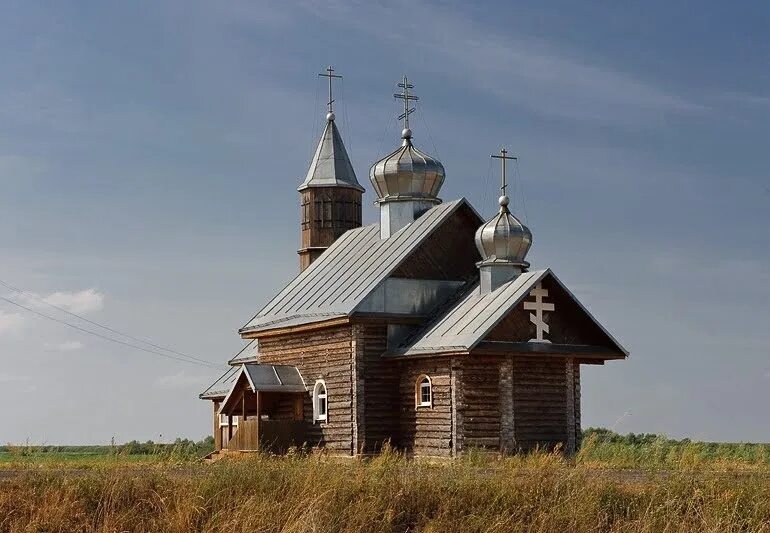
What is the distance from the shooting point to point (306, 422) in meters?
34.0

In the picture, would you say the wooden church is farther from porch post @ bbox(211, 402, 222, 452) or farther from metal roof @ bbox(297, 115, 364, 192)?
metal roof @ bbox(297, 115, 364, 192)

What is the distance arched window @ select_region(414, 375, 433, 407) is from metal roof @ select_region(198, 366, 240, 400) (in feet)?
41.9

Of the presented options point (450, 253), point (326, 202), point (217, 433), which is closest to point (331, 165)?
point (326, 202)

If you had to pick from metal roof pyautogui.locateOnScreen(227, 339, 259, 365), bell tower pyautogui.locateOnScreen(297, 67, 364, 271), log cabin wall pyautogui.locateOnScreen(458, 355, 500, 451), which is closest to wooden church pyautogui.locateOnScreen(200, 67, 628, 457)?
log cabin wall pyautogui.locateOnScreen(458, 355, 500, 451)

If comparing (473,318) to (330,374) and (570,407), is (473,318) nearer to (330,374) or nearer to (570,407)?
(570,407)

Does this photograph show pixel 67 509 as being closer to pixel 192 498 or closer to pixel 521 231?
pixel 192 498

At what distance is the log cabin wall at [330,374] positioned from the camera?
1278 inches

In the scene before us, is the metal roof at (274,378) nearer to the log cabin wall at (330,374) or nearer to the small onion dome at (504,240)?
the log cabin wall at (330,374)

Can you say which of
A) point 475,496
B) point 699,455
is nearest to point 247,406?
point 699,455

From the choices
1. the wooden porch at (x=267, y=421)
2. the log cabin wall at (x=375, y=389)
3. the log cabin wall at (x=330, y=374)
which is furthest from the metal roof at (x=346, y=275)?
the wooden porch at (x=267, y=421)

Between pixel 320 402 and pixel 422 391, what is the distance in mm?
3740

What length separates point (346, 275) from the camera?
117 ft

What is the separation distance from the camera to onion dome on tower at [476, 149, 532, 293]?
31.7 metres

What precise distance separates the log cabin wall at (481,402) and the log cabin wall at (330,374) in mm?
3740
